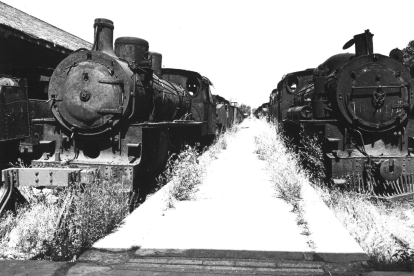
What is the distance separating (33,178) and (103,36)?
8.80 feet

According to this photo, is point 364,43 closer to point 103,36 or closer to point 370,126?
point 370,126

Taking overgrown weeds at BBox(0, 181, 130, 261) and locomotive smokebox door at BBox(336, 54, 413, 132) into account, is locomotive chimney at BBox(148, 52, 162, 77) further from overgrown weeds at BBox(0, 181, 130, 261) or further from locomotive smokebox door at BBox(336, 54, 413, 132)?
overgrown weeds at BBox(0, 181, 130, 261)

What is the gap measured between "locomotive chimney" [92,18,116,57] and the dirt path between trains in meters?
2.45

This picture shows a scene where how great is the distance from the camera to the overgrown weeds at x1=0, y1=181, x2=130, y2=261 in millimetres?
3557

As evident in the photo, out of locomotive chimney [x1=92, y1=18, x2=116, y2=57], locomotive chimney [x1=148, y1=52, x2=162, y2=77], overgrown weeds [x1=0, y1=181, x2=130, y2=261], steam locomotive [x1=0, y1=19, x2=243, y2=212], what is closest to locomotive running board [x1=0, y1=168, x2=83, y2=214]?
overgrown weeds [x1=0, y1=181, x2=130, y2=261]

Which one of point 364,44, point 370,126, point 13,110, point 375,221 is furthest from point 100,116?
point 364,44

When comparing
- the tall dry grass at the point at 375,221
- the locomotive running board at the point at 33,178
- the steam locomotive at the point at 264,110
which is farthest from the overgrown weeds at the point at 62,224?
the steam locomotive at the point at 264,110

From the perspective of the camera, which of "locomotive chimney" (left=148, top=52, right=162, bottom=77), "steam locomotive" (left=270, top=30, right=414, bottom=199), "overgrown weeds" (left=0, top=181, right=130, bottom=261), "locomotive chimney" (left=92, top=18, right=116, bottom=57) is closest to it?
"overgrown weeds" (left=0, top=181, right=130, bottom=261)

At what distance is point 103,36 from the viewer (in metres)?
5.92

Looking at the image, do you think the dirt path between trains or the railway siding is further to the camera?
the dirt path between trains

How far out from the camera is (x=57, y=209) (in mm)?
4270

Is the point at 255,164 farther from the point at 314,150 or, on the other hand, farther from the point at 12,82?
the point at 12,82

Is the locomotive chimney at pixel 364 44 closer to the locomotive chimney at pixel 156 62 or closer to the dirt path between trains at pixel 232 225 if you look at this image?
the dirt path between trains at pixel 232 225

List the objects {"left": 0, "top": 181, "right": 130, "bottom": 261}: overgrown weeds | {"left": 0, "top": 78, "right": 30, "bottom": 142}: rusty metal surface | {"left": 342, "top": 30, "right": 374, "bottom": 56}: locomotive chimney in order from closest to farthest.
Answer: {"left": 0, "top": 181, "right": 130, "bottom": 261}: overgrown weeds, {"left": 0, "top": 78, "right": 30, "bottom": 142}: rusty metal surface, {"left": 342, "top": 30, "right": 374, "bottom": 56}: locomotive chimney
